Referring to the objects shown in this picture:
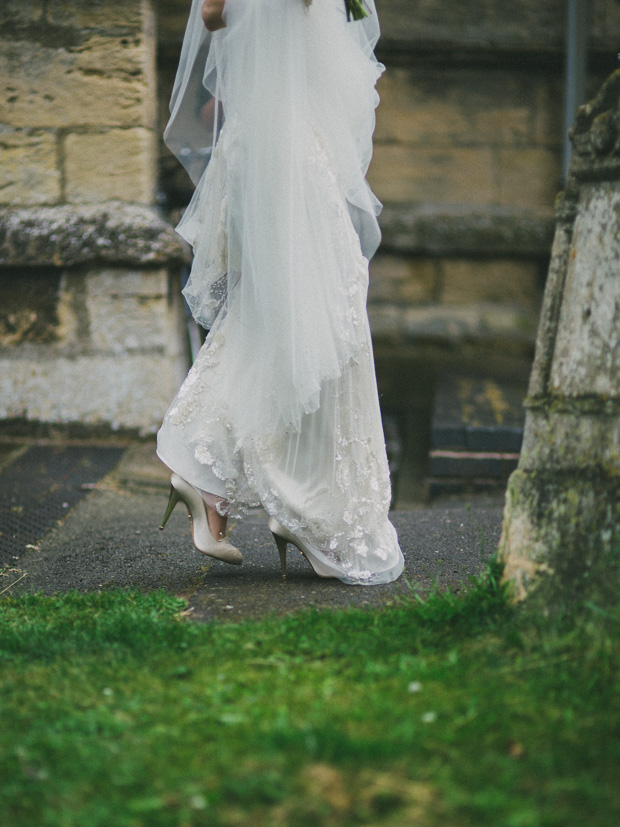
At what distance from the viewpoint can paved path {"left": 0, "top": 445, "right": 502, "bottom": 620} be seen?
8.58ft

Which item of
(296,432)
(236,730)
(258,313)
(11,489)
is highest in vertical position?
(258,313)

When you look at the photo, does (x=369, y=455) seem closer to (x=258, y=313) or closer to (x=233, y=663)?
(x=258, y=313)

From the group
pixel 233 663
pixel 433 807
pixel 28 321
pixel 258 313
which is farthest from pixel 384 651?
pixel 28 321

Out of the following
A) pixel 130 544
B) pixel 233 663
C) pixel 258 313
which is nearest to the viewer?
pixel 233 663

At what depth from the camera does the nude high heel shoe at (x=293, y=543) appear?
2707 mm

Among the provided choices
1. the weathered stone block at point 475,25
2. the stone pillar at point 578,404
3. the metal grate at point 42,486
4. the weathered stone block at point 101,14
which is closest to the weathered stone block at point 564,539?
the stone pillar at point 578,404

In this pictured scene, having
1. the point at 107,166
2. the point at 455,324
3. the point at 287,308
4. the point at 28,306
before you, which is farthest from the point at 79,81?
the point at 287,308

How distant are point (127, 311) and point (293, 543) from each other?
252 cm

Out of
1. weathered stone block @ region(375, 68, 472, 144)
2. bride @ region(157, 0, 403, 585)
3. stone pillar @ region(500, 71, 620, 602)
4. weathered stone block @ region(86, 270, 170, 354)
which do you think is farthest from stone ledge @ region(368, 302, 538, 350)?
stone pillar @ region(500, 71, 620, 602)

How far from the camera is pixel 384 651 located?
79.7 inches

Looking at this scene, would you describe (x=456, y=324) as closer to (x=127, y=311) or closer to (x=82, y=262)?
(x=127, y=311)

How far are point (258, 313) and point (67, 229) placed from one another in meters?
2.50

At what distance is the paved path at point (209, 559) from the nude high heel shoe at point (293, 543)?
0.13 feet

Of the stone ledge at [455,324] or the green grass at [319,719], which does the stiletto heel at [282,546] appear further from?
the stone ledge at [455,324]
